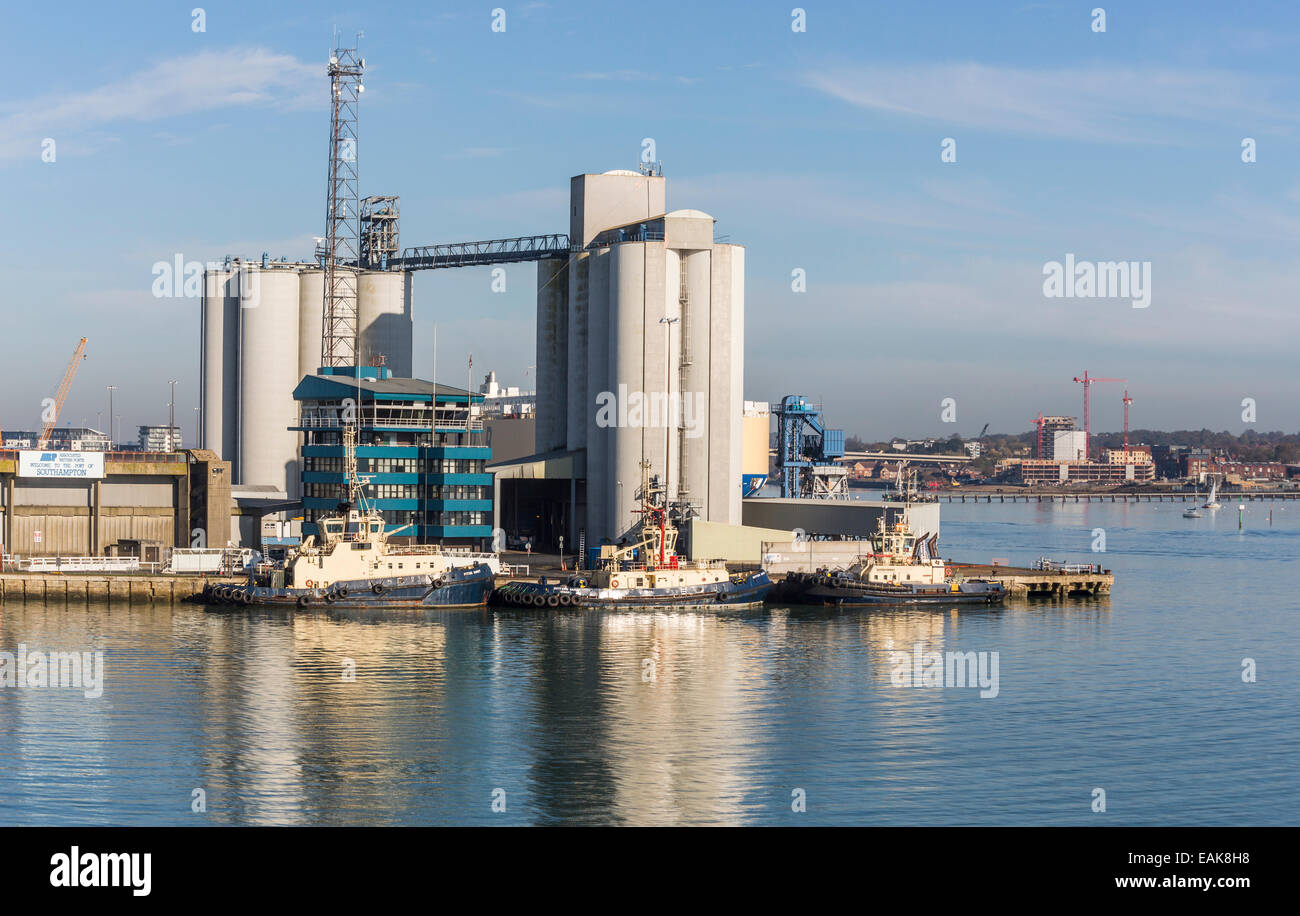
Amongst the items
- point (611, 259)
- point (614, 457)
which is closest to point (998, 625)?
point (614, 457)

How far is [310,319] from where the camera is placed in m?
122

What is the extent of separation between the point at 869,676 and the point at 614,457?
4082 centimetres

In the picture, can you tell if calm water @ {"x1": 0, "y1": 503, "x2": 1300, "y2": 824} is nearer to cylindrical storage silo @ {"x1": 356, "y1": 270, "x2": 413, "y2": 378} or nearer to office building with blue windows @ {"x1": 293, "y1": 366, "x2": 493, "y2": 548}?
office building with blue windows @ {"x1": 293, "y1": 366, "x2": 493, "y2": 548}

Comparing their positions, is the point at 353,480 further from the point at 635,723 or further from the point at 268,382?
the point at 635,723

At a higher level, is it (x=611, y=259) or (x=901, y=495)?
(x=611, y=259)

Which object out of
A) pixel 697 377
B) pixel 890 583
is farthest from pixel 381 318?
pixel 890 583

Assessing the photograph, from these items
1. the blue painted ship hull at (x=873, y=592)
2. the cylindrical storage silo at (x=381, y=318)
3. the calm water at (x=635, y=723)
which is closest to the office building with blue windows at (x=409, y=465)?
the calm water at (x=635, y=723)

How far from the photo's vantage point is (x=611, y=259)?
100 metres

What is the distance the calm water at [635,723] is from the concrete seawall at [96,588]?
353 cm

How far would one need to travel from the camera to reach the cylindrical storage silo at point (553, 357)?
111875 millimetres

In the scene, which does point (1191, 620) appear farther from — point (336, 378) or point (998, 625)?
point (336, 378)
